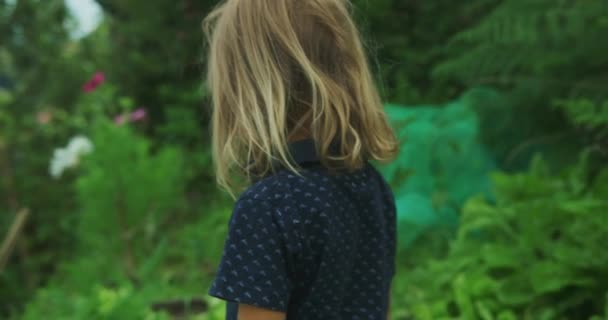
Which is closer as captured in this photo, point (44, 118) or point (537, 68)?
point (537, 68)

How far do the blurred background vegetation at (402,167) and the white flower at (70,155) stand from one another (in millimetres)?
13

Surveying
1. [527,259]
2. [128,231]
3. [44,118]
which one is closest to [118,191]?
[128,231]

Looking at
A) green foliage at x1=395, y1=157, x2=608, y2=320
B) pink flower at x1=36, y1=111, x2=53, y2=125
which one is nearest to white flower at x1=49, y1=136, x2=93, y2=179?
pink flower at x1=36, y1=111, x2=53, y2=125

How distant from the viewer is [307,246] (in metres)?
1.52

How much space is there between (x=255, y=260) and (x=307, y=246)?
0.10m

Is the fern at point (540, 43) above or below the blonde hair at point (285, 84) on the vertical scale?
below

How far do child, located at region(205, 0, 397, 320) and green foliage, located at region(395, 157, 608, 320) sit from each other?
4.85 ft

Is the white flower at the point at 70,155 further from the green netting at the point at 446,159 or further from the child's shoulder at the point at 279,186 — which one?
the child's shoulder at the point at 279,186

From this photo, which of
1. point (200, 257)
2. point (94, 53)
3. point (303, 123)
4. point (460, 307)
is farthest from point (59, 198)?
point (303, 123)

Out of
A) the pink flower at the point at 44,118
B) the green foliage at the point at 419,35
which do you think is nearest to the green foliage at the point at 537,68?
the green foliage at the point at 419,35

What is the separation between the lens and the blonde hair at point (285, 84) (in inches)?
61.2

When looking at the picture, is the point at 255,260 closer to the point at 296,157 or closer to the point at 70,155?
the point at 296,157

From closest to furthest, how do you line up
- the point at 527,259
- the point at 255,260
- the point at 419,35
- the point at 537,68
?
the point at 255,260 → the point at 527,259 → the point at 537,68 → the point at 419,35

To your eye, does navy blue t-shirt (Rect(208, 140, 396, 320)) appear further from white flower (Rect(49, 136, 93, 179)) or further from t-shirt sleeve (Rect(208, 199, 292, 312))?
white flower (Rect(49, 136, 93, 179))
